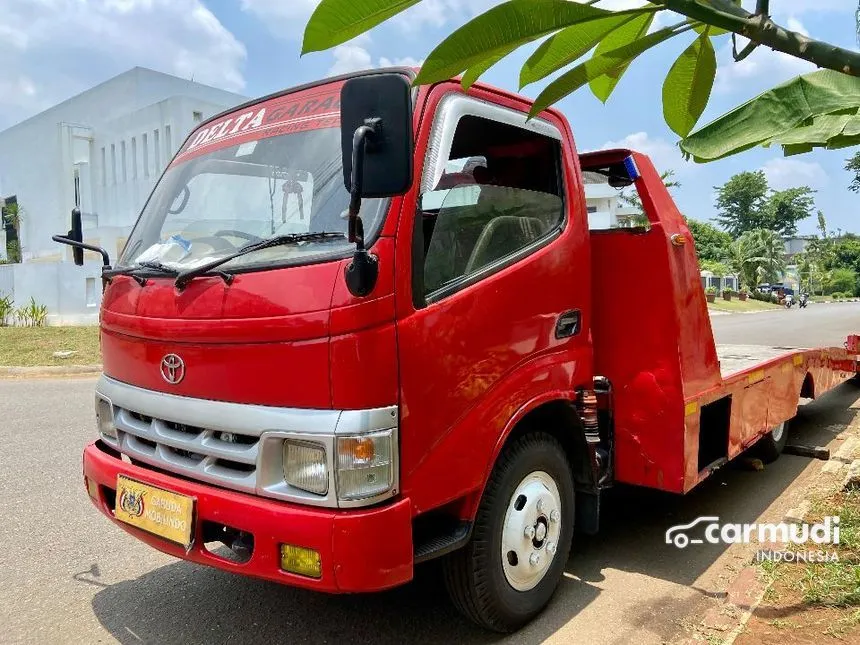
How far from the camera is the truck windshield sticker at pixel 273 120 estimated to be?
8.91ft

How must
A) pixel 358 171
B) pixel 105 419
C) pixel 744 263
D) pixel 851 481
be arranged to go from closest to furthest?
1. pixel 358 171
2. pixel 105 419
3. pixel 851 481
4. pixel 744 263

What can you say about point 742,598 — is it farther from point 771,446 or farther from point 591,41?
point 591,41

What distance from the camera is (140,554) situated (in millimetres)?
3617

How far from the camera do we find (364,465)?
2150 mm

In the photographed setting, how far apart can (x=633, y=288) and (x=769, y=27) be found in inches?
87.0

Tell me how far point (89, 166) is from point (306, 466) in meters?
28.0

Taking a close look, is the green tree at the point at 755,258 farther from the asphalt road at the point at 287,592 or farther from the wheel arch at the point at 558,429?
the wheel arch at the point at 558,429

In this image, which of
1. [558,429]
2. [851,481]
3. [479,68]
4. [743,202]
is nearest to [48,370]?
[558,429]

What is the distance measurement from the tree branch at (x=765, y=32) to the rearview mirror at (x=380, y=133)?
3.25 ft

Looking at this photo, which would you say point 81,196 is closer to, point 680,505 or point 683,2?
point 680,505

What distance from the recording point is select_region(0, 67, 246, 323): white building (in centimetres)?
1944

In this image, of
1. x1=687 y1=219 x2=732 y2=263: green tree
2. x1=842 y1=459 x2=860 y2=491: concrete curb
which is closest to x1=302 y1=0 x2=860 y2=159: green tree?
x1=842 y1=459 x2=860 y2=491: concrete curb

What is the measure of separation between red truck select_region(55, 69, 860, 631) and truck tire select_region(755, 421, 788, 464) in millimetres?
1961

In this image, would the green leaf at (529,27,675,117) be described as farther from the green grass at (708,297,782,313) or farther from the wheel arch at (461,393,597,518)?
the green grass at (708,297,782,313)
